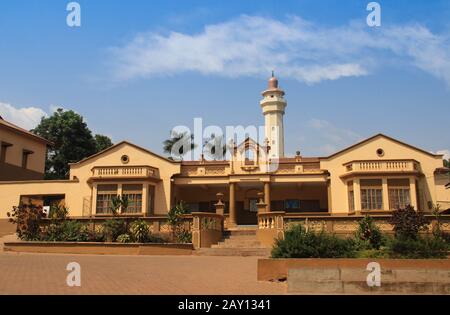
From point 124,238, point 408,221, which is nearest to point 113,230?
point 124,238

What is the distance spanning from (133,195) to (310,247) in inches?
882

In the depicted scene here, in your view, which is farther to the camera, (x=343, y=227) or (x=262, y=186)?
(x=262, y=186)

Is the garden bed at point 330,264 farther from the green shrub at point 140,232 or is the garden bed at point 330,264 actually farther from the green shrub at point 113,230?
the green shrub at point 113,230

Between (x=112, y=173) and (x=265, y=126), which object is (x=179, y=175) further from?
(x=265, y=126)

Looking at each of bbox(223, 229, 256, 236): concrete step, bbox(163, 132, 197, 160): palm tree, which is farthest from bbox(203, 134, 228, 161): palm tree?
bbox(223, 229, 256, 236): concrete step

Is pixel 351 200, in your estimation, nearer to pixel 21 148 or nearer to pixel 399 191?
pixel 399 191

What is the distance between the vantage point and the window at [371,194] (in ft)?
101

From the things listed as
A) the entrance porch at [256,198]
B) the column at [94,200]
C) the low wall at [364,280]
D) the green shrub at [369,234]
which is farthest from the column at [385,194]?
the low wall at [364,280]

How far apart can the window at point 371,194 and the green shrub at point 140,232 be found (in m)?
15.5

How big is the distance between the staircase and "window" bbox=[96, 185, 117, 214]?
10.8 meters

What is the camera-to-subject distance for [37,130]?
51.3 m

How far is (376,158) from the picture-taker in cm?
3228
